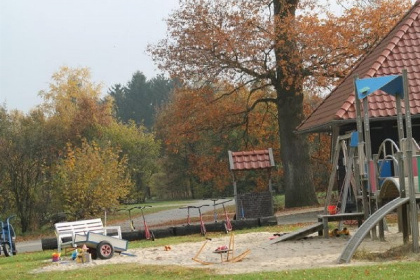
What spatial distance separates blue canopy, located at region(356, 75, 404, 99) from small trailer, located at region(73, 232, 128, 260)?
6330mm

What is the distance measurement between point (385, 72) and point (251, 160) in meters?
6.23

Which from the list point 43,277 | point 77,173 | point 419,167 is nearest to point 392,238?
point 419,167

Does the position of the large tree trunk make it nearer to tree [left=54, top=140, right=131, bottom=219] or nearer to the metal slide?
tree [left=54, top=140, right=131, bottom=219]

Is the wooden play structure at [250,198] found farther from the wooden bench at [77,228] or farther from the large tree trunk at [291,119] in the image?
the large tree trunk at [291,119]

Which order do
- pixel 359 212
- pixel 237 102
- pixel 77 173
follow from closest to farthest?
1. pixel 359 212
2. pixel 77 173
3. pixel 237 102

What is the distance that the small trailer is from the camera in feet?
58.6

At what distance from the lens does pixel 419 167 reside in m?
15.4

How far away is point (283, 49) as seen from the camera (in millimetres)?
33594

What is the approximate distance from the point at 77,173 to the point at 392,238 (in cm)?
2005

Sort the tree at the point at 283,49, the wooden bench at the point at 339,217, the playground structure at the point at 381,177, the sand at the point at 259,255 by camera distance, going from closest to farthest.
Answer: the sand at the point at 259,255
the playground structure at the point at 381,177
the wooden bench at the point at 339,217
the tree at the point at 283,49

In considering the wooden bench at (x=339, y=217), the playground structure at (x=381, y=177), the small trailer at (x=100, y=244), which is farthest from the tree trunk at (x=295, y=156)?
the small trailer at (x=100, y=244)

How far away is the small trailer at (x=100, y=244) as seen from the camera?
1787 centimetres

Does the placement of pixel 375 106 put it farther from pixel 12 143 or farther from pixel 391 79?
pixel 12 143

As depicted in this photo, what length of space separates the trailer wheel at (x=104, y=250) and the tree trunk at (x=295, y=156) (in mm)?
18066
